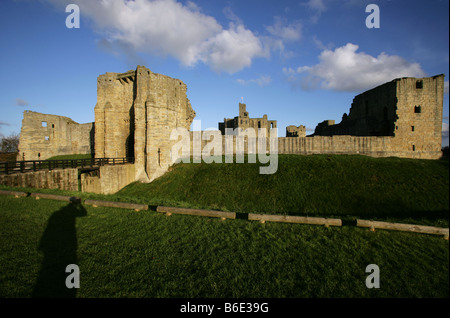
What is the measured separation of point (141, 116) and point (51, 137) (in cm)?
2564

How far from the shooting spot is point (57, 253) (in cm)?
487

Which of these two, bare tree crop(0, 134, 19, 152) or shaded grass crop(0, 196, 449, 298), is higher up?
bare tree crop(0, 134, 19, 152)

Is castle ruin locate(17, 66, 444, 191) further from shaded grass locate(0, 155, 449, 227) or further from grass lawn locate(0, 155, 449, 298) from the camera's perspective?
grass lawn locate(0, 155, 449, 298)

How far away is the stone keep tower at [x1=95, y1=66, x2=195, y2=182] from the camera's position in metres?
19.4

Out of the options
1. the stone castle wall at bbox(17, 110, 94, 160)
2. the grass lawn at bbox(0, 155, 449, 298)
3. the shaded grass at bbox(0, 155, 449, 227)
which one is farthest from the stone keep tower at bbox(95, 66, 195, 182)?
the stone castle wall at bbox(17, 110, 94, 160)

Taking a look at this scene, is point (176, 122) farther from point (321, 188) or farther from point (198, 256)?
point (198, 256)

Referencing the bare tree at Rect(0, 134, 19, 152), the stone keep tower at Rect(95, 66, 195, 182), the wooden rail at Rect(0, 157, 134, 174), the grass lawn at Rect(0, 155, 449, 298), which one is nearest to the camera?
the grass lawn at Rect(0, 155, 449, 298)

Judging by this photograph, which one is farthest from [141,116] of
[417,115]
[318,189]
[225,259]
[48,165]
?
[417,115]

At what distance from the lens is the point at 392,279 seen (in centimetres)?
396

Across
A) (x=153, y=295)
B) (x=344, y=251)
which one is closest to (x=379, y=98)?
(x=344, y=251)

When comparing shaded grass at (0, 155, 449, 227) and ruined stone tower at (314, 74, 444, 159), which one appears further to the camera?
ruined stone tower at (314, 74, 444, 159)

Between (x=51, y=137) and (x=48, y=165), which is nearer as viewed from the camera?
(x=48, y=165)

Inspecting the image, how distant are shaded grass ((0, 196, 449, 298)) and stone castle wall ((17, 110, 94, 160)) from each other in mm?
32417
